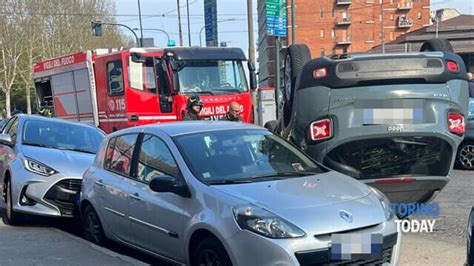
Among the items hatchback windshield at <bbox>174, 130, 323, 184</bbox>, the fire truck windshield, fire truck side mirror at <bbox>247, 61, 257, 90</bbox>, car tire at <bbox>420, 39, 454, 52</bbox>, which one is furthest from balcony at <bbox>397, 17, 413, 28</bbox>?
hatchback windshield at <bbox>174, 130, 323, 184</bbox>

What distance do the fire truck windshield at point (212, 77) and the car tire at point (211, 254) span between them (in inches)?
357

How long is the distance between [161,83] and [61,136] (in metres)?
5.28

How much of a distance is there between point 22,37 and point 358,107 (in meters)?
50.1

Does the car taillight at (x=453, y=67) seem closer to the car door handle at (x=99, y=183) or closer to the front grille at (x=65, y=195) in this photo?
the car door handle at (x=99, y=183)

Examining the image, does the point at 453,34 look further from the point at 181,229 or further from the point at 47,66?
the point at 181,229

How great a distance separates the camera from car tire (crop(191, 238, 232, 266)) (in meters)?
4.29

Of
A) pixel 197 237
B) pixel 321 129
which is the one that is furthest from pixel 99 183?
pixel 321 129

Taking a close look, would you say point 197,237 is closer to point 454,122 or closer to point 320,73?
point 320,73

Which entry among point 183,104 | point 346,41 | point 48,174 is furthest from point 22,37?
point 346,41

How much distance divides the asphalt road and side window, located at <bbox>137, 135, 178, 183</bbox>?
86 cm

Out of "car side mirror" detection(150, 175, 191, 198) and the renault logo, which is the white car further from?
the renault logo

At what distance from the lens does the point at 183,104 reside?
1327cm

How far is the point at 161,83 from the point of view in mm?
13547

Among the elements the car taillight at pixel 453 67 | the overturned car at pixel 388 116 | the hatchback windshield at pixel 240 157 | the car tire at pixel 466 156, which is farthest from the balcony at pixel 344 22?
the hatchback windshield at pixel 240 157
